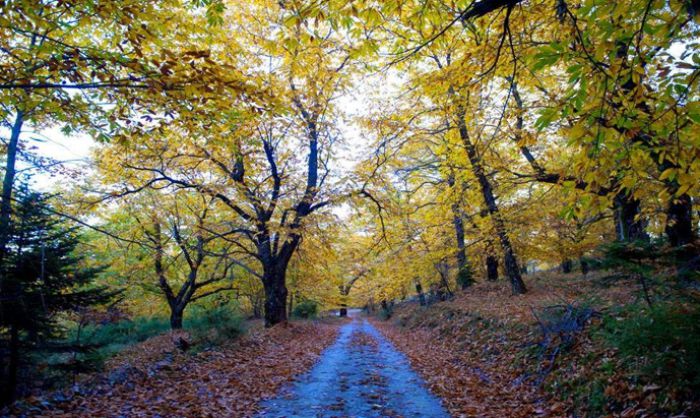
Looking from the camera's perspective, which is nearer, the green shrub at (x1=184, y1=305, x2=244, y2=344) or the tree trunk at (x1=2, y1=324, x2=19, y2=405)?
the tree trunk at (x1=2, y1=324, x2=19, y2=405)

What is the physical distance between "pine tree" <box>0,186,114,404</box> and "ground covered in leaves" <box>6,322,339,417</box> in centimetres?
118

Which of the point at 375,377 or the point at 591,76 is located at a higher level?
the point at 591,76

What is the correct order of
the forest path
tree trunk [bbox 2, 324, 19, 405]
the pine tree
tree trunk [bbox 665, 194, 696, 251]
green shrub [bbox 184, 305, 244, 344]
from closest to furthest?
1. the forest path
2. tree trunk [bbox 2, 324, 19, 405]
3. the pine tree
4. tree trunk [bbox 665, 194, 696, 251]
5. green shrub [bbox 184, 305, 244, 344]

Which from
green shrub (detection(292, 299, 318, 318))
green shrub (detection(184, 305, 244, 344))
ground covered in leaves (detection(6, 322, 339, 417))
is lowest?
green shrub (detection(292, 299, 318, 318))

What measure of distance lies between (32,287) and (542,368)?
357 inches

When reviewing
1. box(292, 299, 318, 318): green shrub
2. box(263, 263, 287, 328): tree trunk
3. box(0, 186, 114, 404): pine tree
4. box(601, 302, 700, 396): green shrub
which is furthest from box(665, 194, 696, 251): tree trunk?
box(292, 299, 318, 318): green shrub

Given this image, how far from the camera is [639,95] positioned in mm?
3230

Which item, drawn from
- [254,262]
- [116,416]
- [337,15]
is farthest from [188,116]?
[254,262]

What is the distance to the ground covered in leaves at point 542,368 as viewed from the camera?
15.5 ft

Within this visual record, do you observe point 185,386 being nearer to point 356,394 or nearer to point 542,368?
point 356,394

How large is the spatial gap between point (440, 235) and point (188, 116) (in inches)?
497

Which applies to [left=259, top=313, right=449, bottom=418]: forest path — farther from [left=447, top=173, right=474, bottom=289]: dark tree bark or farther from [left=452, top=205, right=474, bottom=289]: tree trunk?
[left=452, top=205, right=474, bottom=289]: tree trunk

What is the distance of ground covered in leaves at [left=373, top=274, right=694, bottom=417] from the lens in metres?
4.73

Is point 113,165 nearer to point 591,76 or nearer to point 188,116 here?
point 188,116
